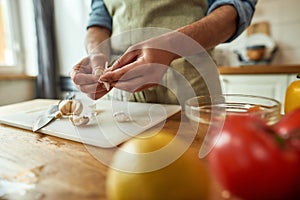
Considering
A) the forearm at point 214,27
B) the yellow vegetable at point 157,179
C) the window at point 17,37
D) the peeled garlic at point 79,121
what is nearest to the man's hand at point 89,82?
the peeled garlic at point 79,121

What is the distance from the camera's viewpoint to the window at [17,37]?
166cm

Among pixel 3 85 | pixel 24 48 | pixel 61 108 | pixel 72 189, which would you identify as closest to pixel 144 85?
pixel 61 108

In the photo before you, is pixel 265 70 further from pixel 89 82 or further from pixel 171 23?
pixel 89 82

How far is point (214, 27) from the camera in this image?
55cm

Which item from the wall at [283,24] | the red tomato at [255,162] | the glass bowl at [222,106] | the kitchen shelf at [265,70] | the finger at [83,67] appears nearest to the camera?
the red tomato at [255,162]

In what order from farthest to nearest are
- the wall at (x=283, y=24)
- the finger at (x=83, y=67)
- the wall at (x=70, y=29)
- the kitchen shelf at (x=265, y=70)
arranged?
the wall at (x=70, y=29)
the wall at (x=283, y=24)
the kitchen shelf at (x=265, y=70)
the finger at (x=83, y=67)

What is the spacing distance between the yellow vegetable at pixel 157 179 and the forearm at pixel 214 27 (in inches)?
15.7

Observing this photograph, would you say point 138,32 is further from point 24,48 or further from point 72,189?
point 24,48

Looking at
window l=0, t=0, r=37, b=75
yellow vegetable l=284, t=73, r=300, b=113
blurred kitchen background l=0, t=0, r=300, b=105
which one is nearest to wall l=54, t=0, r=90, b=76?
blurred kitchen background l=0, t=0, r=300, b=105

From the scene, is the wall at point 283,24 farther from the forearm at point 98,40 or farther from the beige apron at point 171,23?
the forearm at point 98,40

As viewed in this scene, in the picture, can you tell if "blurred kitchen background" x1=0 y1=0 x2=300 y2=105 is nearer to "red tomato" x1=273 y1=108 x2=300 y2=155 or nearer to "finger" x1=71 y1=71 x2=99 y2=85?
"finger" x1=71 y1=71 x2=99 y2=85

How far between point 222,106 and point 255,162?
0.89 ft

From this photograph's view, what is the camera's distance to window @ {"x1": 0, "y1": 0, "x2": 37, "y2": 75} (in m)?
1.66

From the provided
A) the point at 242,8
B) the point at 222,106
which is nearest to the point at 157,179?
the point at 222,106
